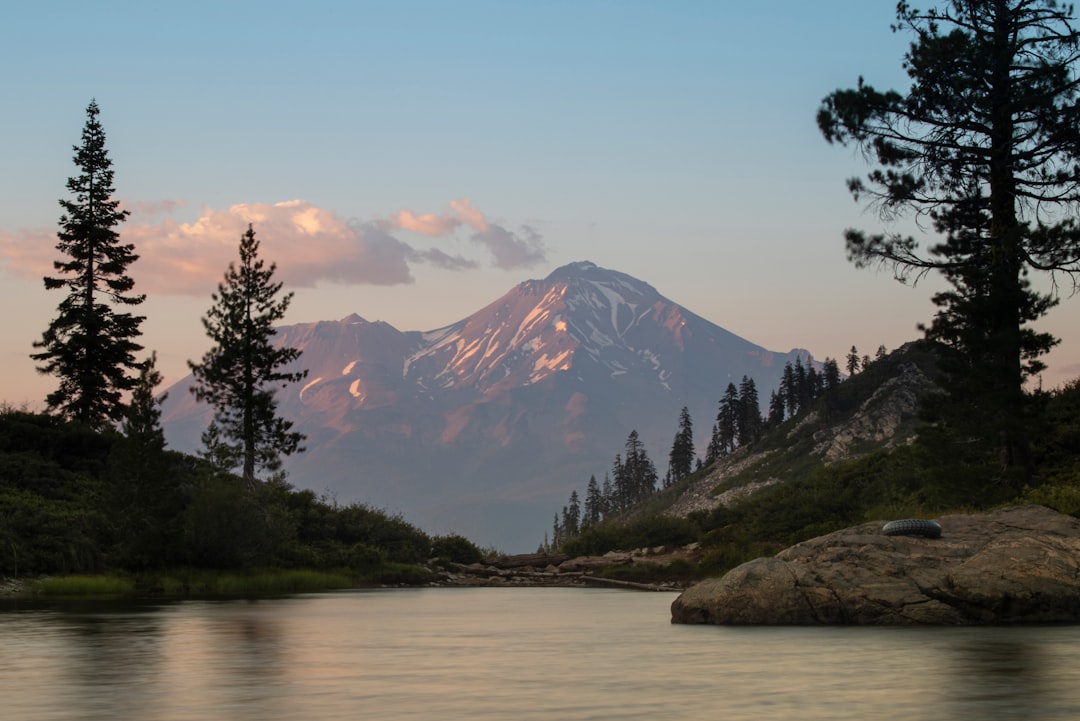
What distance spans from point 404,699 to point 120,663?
644 centimetres

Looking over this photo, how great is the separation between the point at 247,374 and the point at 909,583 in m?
46.6

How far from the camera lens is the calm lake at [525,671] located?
39.7ft

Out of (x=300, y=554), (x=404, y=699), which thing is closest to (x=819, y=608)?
(x=404, y=699)

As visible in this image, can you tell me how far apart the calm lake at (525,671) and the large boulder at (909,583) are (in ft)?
3.10

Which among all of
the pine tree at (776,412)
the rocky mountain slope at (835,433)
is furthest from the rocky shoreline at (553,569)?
the pine tree at (776,412)

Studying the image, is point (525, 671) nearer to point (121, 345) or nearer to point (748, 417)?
point (121, 345)

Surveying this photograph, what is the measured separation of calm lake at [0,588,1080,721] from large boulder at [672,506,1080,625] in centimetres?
95

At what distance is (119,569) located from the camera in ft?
138

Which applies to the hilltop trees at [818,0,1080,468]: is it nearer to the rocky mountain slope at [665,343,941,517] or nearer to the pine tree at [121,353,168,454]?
the pine tree at [121,353,168,454]

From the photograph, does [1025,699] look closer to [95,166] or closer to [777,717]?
[777,717]

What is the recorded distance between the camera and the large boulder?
21141 mm

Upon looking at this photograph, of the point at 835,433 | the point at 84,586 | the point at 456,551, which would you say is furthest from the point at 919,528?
the point at 835,433

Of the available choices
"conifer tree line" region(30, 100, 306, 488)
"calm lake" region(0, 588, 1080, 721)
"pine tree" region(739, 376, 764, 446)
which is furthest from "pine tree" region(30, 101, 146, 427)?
"pine tree" region(739, 376, 764, 446)

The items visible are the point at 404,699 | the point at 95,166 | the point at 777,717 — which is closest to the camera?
the point at 777,717
